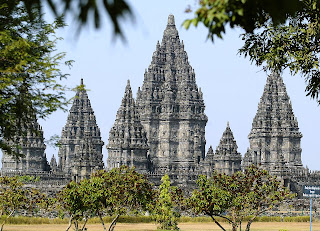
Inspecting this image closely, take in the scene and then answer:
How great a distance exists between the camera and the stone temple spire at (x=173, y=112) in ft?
394

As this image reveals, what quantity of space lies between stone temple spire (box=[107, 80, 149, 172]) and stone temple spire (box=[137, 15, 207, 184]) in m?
6.16

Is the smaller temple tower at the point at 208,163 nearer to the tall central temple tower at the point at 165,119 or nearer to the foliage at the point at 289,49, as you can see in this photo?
the tall central temple tower at the point at 165,119

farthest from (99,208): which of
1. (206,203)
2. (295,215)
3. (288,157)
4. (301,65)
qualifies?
(288,157)

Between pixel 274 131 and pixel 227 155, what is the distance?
17548 millimetres

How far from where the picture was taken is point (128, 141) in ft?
→ 373

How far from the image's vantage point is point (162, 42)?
12925 cm

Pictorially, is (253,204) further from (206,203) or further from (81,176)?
(81,176)

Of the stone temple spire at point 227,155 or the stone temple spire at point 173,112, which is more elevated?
the stone temple spire at point 173,112

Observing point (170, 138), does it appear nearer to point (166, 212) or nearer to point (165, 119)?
point (165, 119)

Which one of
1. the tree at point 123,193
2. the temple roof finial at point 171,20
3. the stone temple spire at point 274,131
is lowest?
the tree at point 123,193

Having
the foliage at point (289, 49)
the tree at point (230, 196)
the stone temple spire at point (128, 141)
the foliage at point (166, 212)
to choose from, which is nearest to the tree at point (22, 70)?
the foliage at point (289, 49)

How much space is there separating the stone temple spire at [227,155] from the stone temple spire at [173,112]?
223 inches

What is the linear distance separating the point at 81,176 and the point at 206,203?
57468 mm

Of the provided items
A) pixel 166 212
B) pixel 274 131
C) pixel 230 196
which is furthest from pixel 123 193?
pixel 274 131
